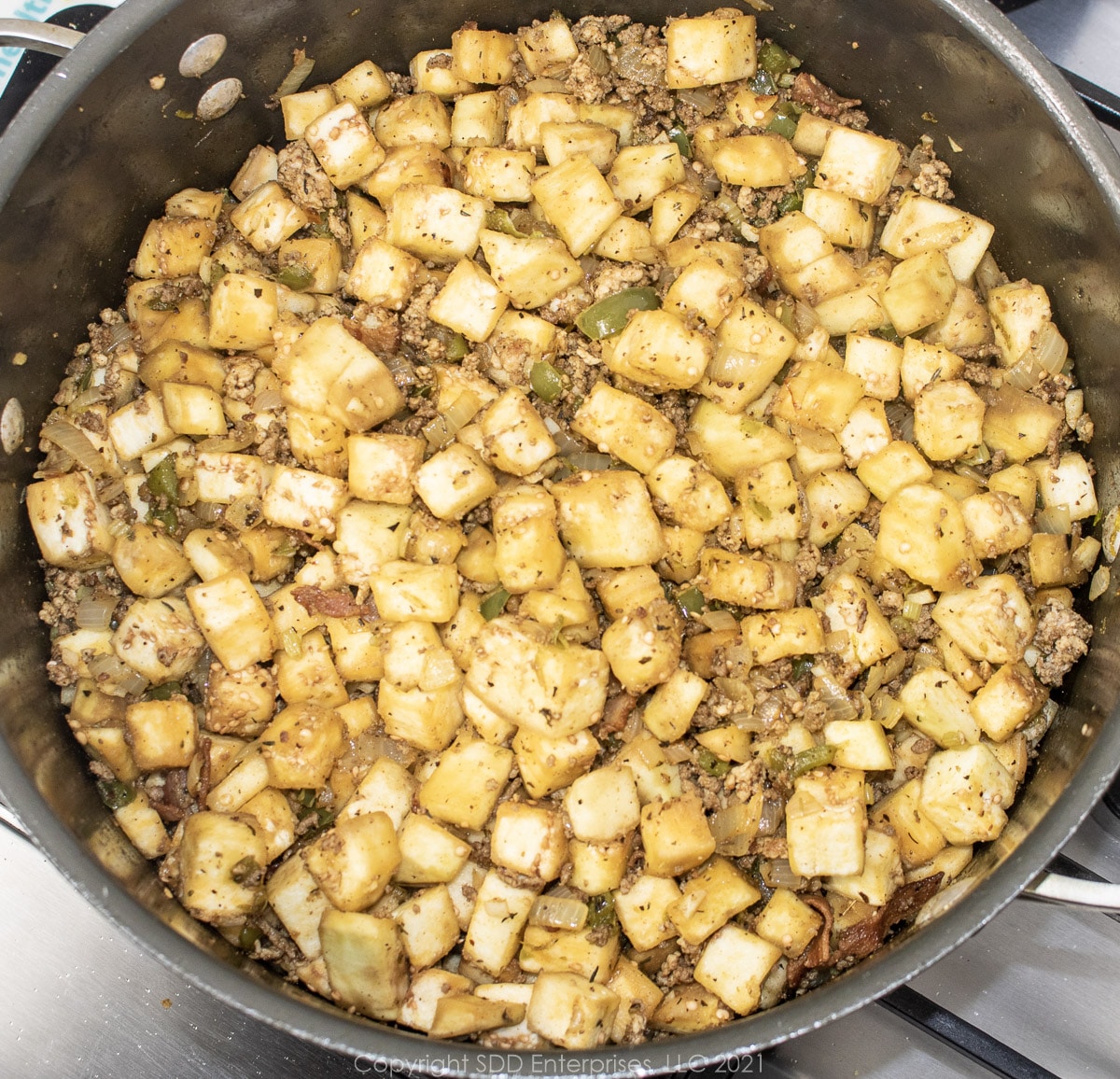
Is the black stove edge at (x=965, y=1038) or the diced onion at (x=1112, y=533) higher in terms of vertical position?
the diced onion at (x=1112, y=533)

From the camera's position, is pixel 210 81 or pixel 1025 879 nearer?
pixel 1025 879

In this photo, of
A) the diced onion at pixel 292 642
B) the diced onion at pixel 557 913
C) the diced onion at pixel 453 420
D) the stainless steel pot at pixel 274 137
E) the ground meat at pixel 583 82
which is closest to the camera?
the stainless steel pot at pixel 274 137

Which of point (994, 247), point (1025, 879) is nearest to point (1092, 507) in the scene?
point (994, 247)

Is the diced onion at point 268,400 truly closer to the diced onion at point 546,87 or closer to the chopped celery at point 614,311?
the chopped celery at point 614,311

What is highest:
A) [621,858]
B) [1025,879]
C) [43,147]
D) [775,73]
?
[43,147]

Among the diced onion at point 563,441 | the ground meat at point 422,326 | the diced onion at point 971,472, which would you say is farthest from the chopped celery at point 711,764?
the ground meat at point 422,326

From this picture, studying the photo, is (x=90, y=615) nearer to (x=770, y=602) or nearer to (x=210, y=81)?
(x=210, y=81)

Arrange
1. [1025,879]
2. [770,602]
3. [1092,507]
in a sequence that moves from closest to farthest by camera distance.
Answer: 1. [1025,879]
2. [770,602]
3. [1092,507]

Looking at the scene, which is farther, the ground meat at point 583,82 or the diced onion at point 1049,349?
the ground meat at point 583,82
